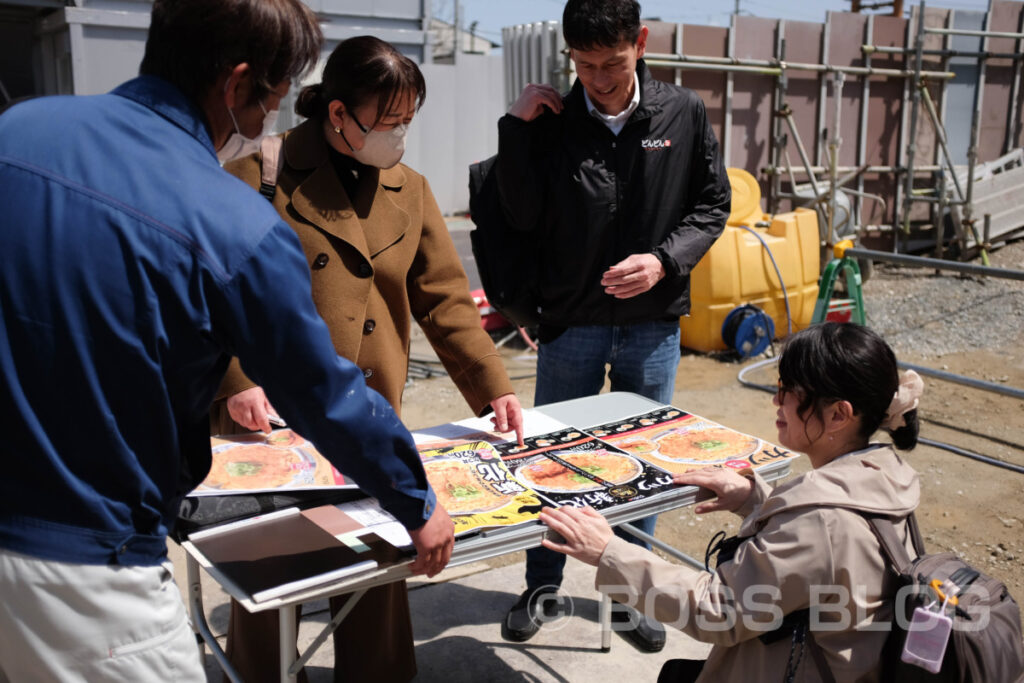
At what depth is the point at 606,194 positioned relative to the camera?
279 centimetres

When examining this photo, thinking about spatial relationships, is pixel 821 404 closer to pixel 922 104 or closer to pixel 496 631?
pixel 496 631

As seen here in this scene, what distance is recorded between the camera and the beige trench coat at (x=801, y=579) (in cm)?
156

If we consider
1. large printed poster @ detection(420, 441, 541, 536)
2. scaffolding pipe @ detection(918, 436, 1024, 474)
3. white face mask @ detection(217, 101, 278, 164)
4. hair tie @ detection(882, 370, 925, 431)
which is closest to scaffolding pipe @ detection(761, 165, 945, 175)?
scaffolding pipe @ detection(918, 436, 1024, 474)

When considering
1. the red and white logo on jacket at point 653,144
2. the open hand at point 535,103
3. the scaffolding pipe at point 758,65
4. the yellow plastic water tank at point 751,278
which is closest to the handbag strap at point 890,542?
the red and white logo on jacket at point 653,144

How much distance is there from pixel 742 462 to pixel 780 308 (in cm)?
526

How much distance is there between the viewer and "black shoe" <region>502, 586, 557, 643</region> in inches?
117

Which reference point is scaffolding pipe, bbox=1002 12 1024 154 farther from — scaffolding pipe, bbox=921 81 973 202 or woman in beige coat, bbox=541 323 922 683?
woman in beige coat, bbox=541 323 922 683

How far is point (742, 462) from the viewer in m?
2.19

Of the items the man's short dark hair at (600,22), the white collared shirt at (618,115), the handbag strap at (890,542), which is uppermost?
the man's short dark hair at (600,22)

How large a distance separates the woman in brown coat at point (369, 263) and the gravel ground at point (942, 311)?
592cm

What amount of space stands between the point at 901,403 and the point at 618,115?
1406 mm

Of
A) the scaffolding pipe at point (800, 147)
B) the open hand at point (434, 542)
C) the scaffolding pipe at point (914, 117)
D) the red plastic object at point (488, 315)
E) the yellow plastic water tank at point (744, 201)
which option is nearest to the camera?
the open hand at point (434, 542)

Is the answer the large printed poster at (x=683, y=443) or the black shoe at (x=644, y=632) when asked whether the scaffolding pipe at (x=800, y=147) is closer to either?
the black shoe at (x=644, y=632)

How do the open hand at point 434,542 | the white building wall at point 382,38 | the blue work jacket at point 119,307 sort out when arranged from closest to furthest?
the blue work jacket at point 119,307, the open hand at point 434,542, the white building wall at point 382,38
